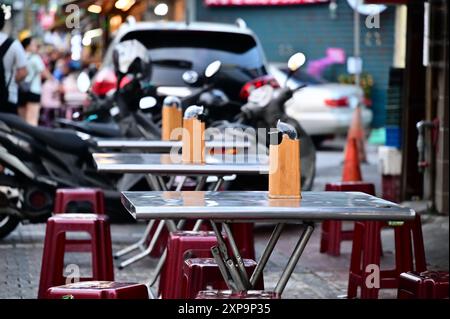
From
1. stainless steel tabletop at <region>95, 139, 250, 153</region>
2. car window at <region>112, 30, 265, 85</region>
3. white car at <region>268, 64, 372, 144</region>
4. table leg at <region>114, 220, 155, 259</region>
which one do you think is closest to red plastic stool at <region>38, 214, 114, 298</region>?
stainless steel tabletop at <region>95, 139, 250, 153</region>

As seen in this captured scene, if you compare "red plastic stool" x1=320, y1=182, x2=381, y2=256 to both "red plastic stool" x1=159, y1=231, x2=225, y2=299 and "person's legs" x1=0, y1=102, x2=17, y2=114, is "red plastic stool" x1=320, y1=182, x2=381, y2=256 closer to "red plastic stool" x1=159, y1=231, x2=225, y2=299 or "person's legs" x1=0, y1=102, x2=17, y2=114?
"red plastic stool" x1=159, y1=231, x2=225, y2=299

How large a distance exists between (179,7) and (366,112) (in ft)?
44.1

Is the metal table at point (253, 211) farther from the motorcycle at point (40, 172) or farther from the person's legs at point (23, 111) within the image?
the person's legs at point (23, 111)

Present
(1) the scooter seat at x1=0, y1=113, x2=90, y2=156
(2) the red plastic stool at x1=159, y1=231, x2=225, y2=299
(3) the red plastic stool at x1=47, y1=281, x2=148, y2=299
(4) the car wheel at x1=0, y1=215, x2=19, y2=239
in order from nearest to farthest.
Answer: (3) the red plastic stool at x1=47, y1=281, x2=148, y2=299
(2) the red plastic stool at x1=159, y1=231, x2=225, y2=299
(4) the car wheel at x1=0, y1=215, x2=19, y2=239
(1) the scooter seat at x1=0, y1=113, x2=90, y2=156

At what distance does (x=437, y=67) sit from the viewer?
13.8 meters

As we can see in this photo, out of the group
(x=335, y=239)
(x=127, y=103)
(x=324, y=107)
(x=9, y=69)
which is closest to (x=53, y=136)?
(x=127, y=103)

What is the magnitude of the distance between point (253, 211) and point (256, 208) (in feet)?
0.17

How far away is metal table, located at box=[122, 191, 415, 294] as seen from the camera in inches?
230

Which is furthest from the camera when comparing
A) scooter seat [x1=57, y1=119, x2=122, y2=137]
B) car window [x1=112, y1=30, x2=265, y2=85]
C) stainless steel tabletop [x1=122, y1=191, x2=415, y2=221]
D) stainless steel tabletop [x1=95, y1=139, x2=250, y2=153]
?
car window [x1=112, y1=30, x2=265, y2=85]

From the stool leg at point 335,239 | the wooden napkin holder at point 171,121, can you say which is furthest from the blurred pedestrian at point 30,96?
the wooden napkin holder at point 171,121

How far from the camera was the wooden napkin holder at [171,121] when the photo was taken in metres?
10.0

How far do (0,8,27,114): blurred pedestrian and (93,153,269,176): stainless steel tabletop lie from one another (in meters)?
4.61

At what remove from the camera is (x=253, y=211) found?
589 centimetres
